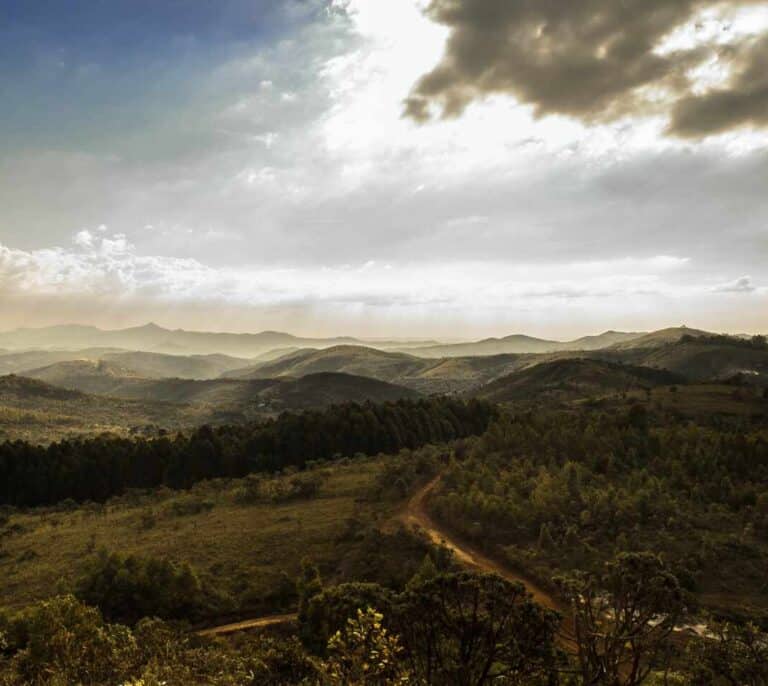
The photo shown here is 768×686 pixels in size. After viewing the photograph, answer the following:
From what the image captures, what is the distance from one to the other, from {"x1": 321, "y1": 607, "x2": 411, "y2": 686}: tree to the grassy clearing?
30.7m

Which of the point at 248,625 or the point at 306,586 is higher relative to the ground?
the point at 306,586

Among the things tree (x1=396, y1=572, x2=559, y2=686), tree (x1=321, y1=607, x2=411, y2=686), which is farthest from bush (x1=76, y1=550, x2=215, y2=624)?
tree (x1=321, y1=607, x2=411, y2=686)

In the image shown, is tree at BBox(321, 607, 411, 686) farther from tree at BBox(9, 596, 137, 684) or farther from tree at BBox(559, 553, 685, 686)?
tree at BBox(9, 596, 137, 684)

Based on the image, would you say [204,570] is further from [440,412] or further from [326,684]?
[440,412]

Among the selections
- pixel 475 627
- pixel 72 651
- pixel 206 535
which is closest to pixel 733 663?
pixel 475 627

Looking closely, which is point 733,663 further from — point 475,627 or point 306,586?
point 306,586

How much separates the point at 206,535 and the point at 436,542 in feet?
82.2

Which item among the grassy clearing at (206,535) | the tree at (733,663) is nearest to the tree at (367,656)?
the tree at (733,663)

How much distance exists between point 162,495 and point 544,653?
257 ft

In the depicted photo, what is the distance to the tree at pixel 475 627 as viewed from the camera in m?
13.0

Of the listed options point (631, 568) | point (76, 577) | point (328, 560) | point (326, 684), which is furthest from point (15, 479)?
point (631, 568)

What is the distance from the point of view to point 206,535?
52.8 m

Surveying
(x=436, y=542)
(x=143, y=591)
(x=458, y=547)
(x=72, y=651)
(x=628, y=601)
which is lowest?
(x=143, y=591)

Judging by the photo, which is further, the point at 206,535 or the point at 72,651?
the point at 206,535
